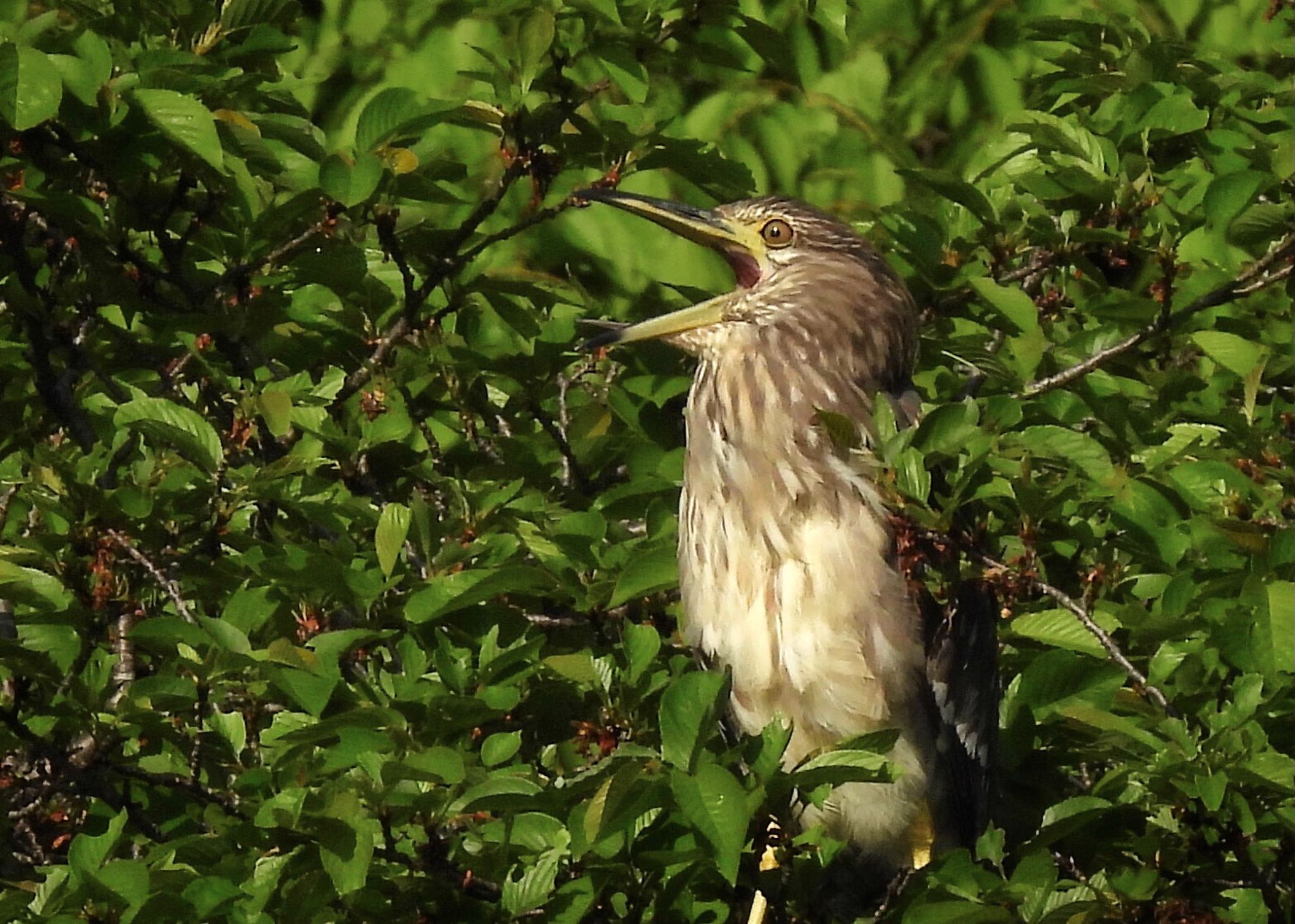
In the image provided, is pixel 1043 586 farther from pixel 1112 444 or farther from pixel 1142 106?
pixel 1142 106

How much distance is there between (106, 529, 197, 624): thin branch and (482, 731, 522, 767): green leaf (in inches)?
18.3

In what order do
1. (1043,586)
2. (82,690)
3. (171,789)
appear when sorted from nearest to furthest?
1. (1043,586)
2. (82,690)
3. (171,789)

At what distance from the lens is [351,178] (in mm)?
3160

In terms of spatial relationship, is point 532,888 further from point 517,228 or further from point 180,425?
point 517,228

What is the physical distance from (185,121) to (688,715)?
1.14 m

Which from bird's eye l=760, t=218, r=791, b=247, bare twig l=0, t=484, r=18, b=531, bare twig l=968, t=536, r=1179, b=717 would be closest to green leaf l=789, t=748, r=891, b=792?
bare twig l=968, t=536, r=1179, b=717

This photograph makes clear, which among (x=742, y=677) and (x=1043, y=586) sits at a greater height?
(x=1043, y=586)

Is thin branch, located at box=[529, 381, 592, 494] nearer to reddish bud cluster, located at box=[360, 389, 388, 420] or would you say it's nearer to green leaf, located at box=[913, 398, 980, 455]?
reddish bud cluster, located at box=[360, 389, 388, 420]

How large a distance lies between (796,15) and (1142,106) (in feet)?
9.68

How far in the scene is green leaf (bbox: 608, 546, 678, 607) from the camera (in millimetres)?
3059

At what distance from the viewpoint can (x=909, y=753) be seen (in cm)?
366

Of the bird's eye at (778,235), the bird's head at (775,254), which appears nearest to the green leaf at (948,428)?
the bird's head at (775,254)

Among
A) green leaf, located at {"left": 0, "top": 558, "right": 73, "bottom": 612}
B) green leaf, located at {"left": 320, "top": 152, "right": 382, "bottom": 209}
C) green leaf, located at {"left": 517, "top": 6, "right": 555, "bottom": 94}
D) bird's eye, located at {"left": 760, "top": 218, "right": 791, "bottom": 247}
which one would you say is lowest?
bird's eye, located at {"left": 760, "top": 218, "right": 791, "bottom": 247}

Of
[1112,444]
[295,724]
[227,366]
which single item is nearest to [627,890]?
[295,724]
